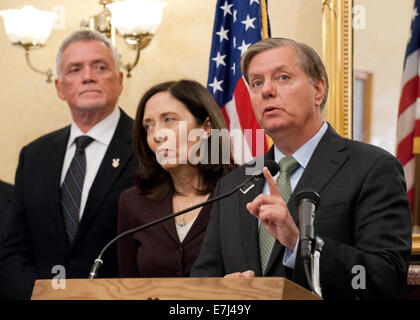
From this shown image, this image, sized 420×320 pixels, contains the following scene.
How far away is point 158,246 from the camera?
297 centimetres

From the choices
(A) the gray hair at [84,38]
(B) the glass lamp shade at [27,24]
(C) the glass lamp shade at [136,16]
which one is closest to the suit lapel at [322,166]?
(A) the gray hair at [84,38]

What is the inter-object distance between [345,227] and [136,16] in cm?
218

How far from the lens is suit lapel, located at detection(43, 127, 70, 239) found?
11.1 ft

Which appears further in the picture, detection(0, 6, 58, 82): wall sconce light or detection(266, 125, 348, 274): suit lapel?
detection(0, 6, 58, 82): wall sconce light

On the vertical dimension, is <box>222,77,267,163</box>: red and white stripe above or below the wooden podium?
above

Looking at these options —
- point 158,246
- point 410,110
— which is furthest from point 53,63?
point 410,110

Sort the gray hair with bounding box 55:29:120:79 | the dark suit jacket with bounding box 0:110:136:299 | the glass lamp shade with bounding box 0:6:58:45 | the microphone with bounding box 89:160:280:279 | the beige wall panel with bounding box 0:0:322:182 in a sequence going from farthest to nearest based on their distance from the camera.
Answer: the beige wall panel with bounding box 0:0:322:182, the glass lamp shade with bounding box 0:6:58:45, the gray hair with bounding box 55:29:120:79, the dark suit jacket with bounding box 0:110:136:299, the microphone with bounding box 89:160:280:279

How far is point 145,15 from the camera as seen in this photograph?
12.9 feet

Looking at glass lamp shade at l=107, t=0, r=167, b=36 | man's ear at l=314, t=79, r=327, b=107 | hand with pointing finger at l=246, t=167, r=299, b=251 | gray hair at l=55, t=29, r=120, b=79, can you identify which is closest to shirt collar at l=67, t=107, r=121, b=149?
gray hair at l=55, t=29, r=120, b=79

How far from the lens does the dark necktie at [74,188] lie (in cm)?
340

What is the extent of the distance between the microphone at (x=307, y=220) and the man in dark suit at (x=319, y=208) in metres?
0.14

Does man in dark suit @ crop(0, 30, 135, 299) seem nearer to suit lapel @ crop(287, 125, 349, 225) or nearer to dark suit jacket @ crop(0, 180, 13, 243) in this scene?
dark suit jacket @ crop(0, 180, 13, 243)

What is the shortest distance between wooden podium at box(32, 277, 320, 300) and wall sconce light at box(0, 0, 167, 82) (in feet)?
7.68
